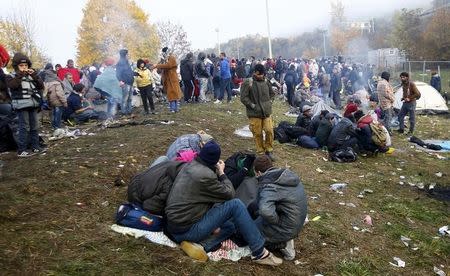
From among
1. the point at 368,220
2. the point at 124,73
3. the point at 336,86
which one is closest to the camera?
the point at 368,220

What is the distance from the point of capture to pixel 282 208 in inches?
174

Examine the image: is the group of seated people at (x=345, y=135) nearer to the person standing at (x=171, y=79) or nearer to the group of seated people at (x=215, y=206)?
the person standing at (x=171, y=79)

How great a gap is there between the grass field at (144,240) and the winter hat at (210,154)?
0.99m

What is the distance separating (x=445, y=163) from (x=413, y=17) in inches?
1451

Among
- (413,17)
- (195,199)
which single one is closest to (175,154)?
(195,199)

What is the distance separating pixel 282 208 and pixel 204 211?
2.77 ft

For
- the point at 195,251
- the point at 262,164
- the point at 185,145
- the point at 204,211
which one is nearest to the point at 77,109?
the point at 185,145

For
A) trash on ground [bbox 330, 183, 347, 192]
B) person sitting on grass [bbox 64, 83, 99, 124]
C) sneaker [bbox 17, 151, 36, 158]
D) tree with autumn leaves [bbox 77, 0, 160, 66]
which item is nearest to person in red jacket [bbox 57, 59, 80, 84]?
person sitting on grass [bbox 64, 83, 99, 124]

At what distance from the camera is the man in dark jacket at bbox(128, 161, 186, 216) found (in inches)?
170

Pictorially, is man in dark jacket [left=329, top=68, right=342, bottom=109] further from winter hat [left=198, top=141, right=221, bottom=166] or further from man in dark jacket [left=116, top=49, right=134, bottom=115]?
winter hat [left=198, top=141, right=221, bottom=166]

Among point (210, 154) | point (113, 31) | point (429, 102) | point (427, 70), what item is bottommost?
point (429, 102)

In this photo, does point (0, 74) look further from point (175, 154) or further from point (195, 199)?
point (195, 199)

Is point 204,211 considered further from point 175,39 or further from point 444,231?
point 175,39

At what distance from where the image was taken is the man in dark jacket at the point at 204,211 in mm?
4117
